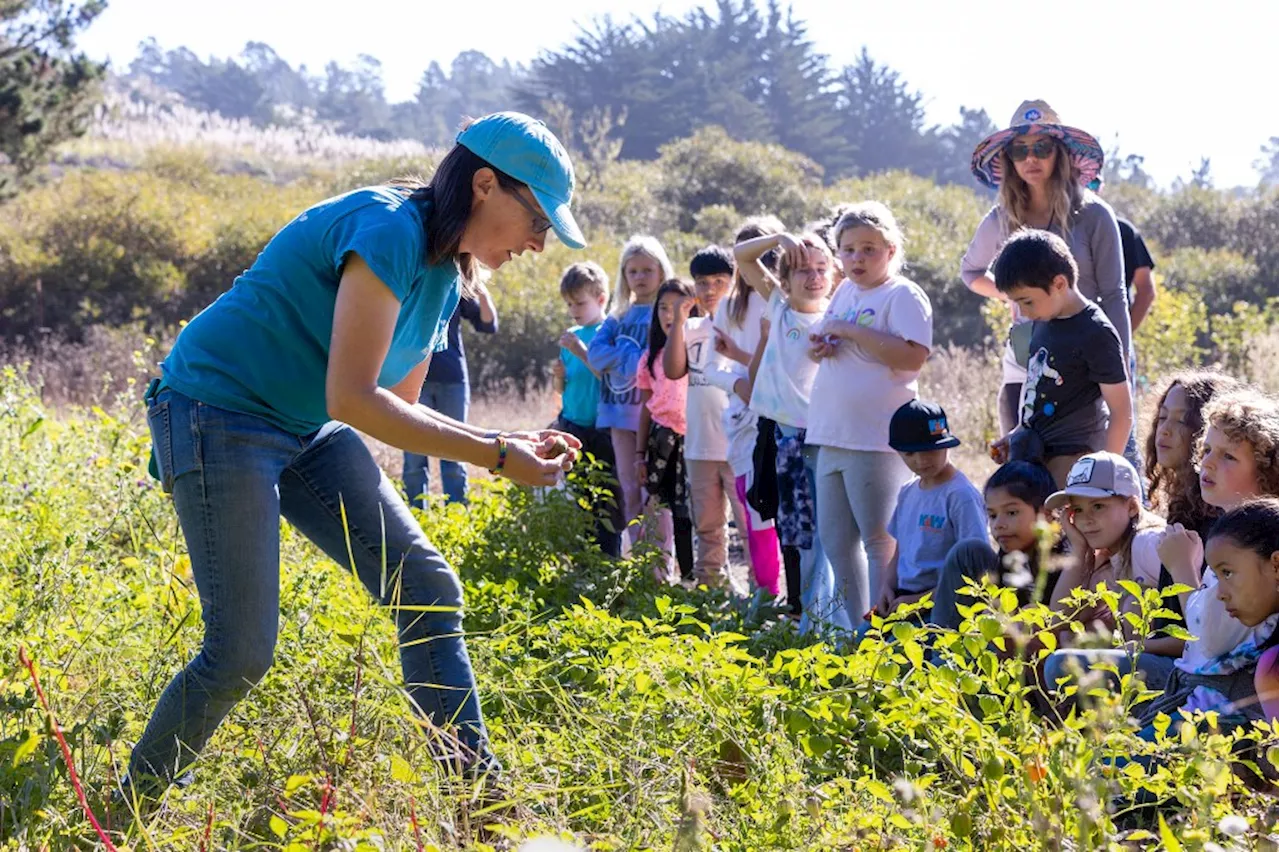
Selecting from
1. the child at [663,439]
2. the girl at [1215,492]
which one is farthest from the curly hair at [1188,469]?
the child at [663,439]

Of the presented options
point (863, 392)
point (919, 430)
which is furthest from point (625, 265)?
point (919, 430)

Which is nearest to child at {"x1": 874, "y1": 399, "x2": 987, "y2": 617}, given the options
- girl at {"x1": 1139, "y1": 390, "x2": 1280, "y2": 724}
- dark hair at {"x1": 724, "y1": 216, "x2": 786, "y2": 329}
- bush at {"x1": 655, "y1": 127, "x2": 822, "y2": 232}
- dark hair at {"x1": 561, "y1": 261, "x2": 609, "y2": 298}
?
girl at {"x1": 1139, "y1": 390, "x2": 1280, "y2": 724}

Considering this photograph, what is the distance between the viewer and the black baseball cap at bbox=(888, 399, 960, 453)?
4781mm

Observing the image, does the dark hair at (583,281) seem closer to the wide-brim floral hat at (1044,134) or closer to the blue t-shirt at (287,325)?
the wide-brim floral hat at (1044,134)

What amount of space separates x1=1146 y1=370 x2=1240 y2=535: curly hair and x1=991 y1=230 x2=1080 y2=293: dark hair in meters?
0.53

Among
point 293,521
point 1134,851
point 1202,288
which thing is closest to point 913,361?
point 293,521

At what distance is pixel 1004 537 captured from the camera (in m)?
4.41

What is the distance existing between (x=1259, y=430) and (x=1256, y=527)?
0.59 meters

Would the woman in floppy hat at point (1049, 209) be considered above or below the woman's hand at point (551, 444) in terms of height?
above

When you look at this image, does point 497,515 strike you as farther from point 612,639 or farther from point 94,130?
point 94,130

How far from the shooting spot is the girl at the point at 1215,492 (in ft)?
11.0

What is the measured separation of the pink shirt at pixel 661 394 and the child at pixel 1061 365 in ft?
7.11

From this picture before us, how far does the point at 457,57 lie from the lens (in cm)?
13012

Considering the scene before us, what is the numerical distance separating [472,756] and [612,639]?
A: 83cm
